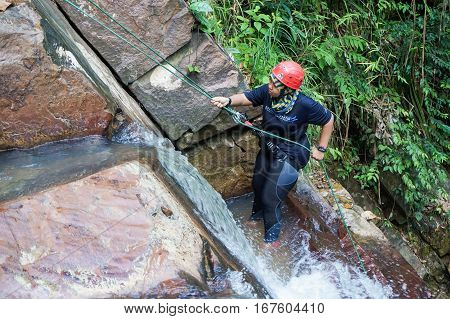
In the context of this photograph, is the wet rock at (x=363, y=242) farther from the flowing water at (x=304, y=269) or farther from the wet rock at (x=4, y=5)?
the wet rock at (x=4, y=5)

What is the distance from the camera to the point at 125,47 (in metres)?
4.31

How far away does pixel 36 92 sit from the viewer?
331cm

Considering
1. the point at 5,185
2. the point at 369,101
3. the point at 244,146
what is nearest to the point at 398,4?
the point at 369,101

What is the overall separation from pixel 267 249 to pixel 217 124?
1.29 m

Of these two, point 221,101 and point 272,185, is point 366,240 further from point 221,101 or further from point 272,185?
point 221,101

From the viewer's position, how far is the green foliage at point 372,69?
5609 millimetres

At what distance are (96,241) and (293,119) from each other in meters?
1.98

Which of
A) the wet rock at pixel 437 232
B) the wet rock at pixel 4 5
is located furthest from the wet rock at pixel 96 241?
the wet rock at pixel 437 232

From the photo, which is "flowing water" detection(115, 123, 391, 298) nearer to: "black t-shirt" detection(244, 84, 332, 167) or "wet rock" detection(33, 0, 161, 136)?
"wet rock" detection(33, 0, 161, 136)

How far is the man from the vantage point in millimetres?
3699

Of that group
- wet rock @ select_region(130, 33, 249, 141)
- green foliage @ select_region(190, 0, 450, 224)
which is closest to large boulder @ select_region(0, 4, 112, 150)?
wet rock @ select_region(130, 33, 249, 141)

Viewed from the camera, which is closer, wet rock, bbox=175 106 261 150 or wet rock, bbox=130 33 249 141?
wet rock, bbox=130 33 249 141

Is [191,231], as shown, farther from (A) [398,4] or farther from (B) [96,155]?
(A) [398,4]

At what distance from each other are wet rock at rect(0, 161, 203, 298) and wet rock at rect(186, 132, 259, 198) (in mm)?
1840
